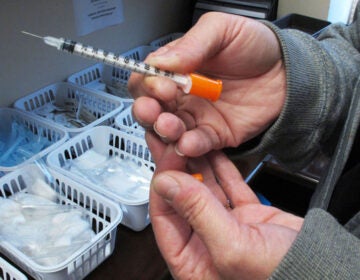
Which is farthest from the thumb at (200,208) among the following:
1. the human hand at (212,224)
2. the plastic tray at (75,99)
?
the plastic tray at (75,99)

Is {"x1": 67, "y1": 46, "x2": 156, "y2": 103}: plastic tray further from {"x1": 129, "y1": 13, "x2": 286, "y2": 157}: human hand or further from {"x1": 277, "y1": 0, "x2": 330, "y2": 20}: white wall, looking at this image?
{"x1": 277, "y1": 0, "x2": 330, "y2": 20}: white wall

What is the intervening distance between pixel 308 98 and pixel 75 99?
73cm

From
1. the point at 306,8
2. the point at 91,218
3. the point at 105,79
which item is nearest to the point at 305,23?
the point at 306,8

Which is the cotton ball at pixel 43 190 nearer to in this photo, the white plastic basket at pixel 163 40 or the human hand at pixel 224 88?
the human hand at pixel 224 88

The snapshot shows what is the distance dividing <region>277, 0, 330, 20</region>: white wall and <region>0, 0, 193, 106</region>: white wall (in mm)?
668

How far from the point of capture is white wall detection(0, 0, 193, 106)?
37.7 inches

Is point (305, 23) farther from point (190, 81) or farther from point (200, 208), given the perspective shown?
point (200, 208)

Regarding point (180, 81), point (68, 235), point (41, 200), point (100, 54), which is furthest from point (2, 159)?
point (180, 81)

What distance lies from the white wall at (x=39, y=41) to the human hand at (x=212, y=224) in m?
0.57

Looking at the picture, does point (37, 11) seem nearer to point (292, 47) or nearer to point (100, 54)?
point (100, 54)

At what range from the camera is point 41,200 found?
0.83 meters

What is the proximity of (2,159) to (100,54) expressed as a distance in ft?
1.55

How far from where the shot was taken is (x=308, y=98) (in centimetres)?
68

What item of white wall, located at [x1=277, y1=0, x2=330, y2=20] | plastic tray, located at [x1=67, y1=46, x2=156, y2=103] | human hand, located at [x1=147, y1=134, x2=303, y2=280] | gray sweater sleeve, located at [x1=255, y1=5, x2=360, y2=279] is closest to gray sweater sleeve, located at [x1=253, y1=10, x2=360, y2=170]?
gray sweater sleeve, located at [x1=255, y1=5, x2=360, y2=279]
